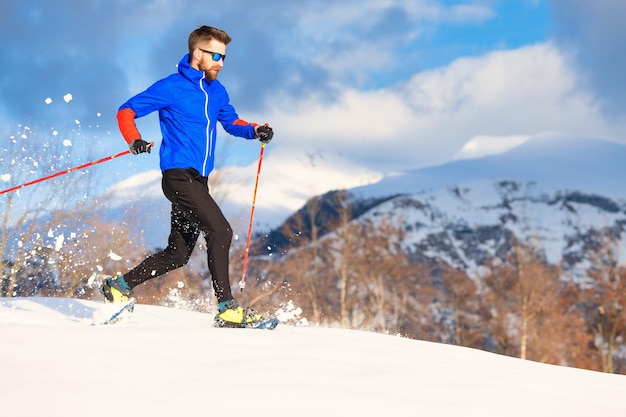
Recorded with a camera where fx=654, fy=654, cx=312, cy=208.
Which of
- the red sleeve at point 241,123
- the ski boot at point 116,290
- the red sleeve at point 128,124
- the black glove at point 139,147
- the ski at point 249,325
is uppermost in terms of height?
the red sleeve at point 241,123

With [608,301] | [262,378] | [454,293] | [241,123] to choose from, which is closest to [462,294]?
[454,293]

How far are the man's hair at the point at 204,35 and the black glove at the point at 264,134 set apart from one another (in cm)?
67

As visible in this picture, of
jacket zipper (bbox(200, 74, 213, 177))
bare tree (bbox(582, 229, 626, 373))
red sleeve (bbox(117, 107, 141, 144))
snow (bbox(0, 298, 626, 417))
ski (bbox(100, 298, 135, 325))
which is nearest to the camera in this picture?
snow (bbox(0, 298, 626, 417))

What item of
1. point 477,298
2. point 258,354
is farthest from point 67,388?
point 477,298

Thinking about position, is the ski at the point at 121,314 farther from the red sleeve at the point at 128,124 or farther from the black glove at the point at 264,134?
the black glove at the point at 264,134

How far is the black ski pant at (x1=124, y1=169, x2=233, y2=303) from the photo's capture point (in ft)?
14.1

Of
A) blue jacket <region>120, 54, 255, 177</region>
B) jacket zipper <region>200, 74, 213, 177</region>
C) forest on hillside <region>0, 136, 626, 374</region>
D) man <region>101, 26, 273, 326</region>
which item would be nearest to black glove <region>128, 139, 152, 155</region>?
man <region>101, 26, 273, 326</region>

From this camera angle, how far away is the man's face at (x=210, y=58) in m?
4.48

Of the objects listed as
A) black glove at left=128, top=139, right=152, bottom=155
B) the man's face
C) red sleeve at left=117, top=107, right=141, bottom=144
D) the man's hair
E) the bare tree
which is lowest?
black glove at left=128, top=139, right=152, bottom=155

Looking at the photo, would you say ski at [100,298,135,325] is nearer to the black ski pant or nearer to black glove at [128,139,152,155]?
the black ski pant

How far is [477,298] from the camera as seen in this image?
40031 mm

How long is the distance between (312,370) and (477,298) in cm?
3893

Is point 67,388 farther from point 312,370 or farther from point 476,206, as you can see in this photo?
point 476,206

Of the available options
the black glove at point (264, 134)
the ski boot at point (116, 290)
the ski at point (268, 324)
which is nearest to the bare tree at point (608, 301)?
the ski at point (268, 324)
